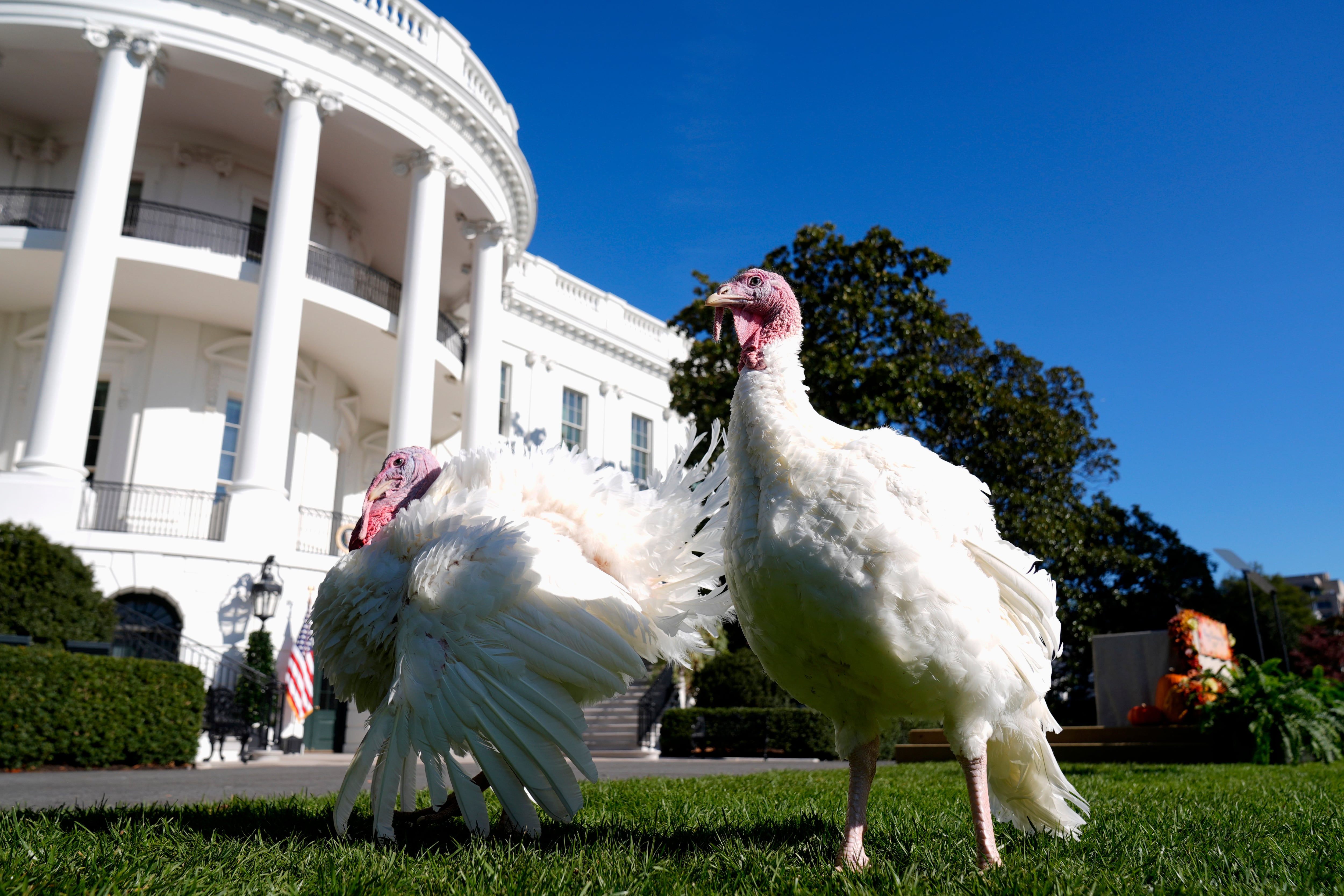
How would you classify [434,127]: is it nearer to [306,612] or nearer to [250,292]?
[250,292]

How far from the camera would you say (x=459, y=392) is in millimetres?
24406

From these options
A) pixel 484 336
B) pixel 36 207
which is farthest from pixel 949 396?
pixel 36 207

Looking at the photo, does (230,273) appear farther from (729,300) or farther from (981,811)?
(981,811)

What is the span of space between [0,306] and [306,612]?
10407mm

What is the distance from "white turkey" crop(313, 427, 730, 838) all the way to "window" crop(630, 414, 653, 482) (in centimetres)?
2633

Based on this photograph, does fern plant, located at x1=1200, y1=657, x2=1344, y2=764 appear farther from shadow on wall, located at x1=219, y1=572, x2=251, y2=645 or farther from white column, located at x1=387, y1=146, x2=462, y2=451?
shadow on wall, located at x1=219, y1=572, x2=251, y2=645

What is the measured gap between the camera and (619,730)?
18.8 m

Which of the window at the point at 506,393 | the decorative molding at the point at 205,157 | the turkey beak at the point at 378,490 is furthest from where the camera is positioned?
the window at the point at 506,393

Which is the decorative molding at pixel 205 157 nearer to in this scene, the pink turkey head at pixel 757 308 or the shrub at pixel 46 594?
the shrub at pixel 46 594

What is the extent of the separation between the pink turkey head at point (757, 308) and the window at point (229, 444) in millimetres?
18187

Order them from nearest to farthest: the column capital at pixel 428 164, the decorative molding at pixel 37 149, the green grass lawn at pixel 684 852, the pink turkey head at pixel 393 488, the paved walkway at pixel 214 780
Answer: the green grass lawn at pixel 684 852
the pink turkey head at pixel 393 488
the paved walkway at pixel 214 780
the decorative molding at pixel 37 149
the column capital at pixel 428 164

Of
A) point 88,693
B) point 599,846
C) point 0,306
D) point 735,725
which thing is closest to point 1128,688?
point 735,725

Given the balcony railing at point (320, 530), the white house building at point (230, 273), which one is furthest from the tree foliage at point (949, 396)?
the balcony railing at point (320, 530)

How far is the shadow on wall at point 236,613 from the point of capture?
16094mm
